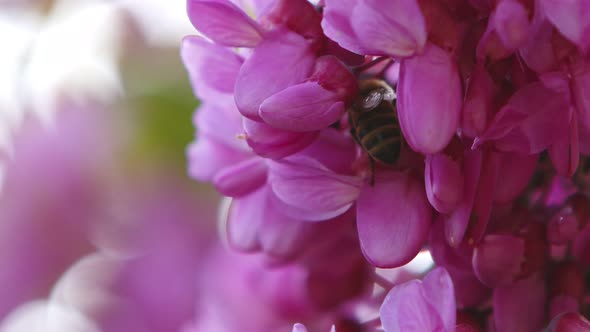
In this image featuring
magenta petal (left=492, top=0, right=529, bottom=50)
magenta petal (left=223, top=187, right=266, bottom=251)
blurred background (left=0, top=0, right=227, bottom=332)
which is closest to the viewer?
magenta petal (left=492, top=0, right=529, bottom=50)

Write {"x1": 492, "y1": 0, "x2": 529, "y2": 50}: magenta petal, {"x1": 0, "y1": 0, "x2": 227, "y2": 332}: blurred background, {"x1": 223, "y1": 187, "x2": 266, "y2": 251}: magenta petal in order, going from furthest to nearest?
{"x1": 0, "y1": 0, "x2": 227, "y2": 332}: blurred background
{"x1": 223, "y1": 187, "x2": 266, "y2": 251}: magenta petal
{"x1": 492, "y1": 0, "x2": 529, "y2": 50}: magenta petal

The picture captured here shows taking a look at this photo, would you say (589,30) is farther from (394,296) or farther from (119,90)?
(119,90)

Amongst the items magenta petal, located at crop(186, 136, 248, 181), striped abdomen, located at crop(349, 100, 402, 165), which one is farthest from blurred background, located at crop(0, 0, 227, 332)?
striped abdomen, located at crop(349, 100, 402, 165)

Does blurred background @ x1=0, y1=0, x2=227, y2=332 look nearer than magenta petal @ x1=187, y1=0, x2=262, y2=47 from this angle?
No

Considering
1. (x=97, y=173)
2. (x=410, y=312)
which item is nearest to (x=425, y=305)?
(x=410, y=312)

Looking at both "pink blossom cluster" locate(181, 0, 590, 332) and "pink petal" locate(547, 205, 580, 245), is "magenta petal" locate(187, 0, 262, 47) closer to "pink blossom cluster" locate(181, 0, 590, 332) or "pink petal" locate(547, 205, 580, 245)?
"pink blossom cluster" locate(181, 0, 590, 332)

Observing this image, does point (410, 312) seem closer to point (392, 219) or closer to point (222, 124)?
point (392, 219)

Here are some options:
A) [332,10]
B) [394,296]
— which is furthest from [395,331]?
[332,10]
